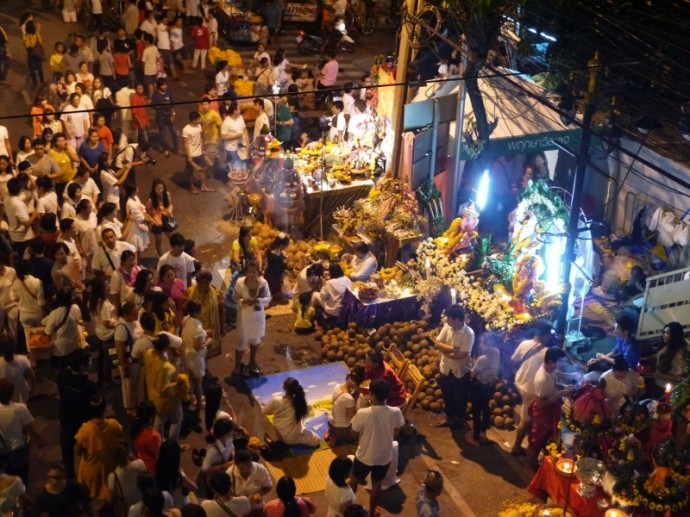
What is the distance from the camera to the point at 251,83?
59.1 ft

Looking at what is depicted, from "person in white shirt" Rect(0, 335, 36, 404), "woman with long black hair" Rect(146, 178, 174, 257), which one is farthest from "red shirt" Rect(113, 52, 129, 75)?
"person in white shirt" Rect(0, 335, 36, 404)

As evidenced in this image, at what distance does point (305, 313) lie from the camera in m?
12.5

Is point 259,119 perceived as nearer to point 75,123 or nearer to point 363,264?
point 75,123

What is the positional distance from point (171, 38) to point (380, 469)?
44.8 feet

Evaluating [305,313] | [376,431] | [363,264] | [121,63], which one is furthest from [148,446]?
[121,63]

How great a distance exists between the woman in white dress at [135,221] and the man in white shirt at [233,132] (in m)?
3.43

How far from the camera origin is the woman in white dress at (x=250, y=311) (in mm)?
A: 10789

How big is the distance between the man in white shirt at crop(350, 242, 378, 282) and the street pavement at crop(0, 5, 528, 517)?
113 cm

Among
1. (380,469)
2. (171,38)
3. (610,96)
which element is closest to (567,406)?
(380,469)

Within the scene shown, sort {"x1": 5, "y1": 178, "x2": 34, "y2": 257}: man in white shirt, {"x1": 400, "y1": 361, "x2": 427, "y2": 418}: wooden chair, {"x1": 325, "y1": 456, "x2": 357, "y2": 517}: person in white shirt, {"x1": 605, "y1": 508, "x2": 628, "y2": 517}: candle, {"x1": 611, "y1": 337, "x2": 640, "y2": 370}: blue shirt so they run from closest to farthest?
1. {"x1": 325, "y1": 456, "x2": 357, "y2": 517}: person in white shirt
2. {"x1": 605, "y1": 508, "x2": 628, "y2": 517}: candle
3. {"x1": 400, "y1": 361, "x2": 427, "y2": 418}: wooden chair
4. {"x1": 611, "y1": 337, "x2": 640, "y2": 370}: blue shirt
5. {"x1": 5, "y1": 178, "x2": 34, "y2": 257}: man in white shirt

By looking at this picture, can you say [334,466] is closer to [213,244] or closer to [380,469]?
[380,469]

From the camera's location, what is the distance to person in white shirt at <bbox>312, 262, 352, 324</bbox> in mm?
12383

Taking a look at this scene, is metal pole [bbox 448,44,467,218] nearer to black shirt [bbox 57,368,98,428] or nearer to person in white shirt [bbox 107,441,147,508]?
black shirt [bbox 57,368,98,428]

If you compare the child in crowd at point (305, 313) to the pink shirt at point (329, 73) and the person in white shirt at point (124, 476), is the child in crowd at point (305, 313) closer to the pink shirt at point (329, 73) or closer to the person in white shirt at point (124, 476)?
the person in white shirt at point (124, 476)
